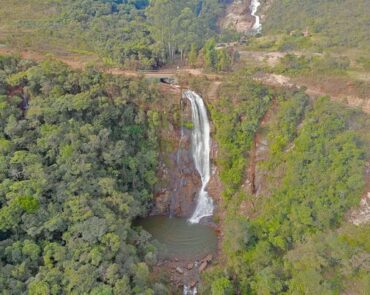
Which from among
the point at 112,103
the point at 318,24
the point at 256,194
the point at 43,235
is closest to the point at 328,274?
the point at 256,194

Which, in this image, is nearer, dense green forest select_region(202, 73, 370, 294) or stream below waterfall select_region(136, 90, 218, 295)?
dense green forest select_region(202, 73, 370, 294)

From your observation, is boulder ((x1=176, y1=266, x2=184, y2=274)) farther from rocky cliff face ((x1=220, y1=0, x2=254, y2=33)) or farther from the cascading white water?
rocky cliff face ((x1=220, y1=0, x2=254, y2=33))

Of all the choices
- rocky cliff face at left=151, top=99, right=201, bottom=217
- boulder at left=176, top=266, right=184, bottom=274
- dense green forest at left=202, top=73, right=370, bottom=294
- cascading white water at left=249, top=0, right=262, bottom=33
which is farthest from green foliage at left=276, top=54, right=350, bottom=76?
boulder at left=176, top=266, right=184, bottom=274

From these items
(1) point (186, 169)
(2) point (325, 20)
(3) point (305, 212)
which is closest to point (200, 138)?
(1) point (186, 169)

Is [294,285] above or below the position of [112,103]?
below

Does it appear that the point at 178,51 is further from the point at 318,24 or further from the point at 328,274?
the point at 328,274

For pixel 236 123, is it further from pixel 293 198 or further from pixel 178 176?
pixel 293 198
